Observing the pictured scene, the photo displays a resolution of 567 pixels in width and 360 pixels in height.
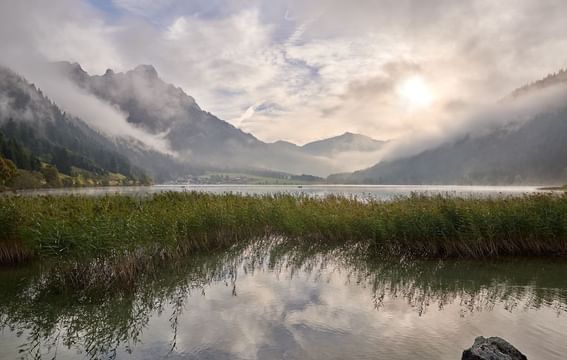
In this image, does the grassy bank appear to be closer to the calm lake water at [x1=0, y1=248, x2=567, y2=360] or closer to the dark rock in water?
the calm lake water at [x1=0, y1=248, x2=567, y2=360]

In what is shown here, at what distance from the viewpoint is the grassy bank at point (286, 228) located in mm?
13539

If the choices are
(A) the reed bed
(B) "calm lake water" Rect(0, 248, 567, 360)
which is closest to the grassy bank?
(A) the reed bed

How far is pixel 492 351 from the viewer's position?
266 inches

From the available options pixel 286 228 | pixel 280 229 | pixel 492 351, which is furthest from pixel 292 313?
pixel 280 229

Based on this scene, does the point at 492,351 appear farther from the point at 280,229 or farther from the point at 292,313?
the point at 280,229

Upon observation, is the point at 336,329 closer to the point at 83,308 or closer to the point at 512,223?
the point at 83,308

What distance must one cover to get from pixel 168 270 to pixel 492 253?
15.5 meters

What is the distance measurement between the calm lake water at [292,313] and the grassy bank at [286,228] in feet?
5.34

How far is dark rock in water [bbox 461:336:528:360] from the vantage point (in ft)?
21.7

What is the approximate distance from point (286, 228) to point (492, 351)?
16937 millimetres

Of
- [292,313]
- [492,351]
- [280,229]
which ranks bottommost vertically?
[292,313]

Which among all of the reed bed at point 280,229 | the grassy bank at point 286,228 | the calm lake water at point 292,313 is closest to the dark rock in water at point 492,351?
the calm lake water at point 292,313

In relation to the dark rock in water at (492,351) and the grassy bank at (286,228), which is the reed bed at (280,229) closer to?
the grassy bank at (286,228)

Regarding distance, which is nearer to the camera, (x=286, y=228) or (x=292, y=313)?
(x=292, y=313)
